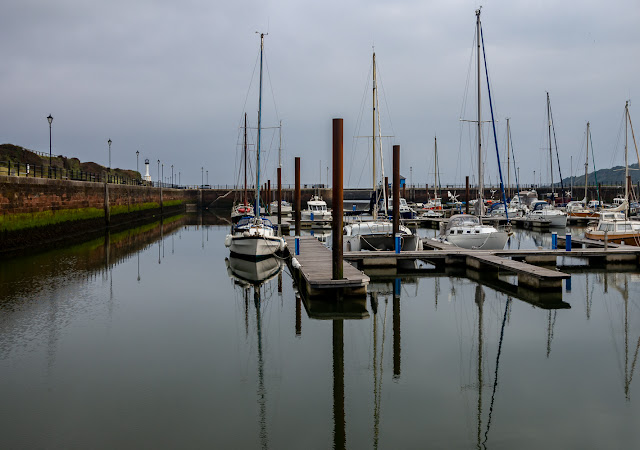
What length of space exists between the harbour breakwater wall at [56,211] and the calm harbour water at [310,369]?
1062cm

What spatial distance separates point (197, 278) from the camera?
24.6 meters

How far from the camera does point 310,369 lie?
11750 millimetres

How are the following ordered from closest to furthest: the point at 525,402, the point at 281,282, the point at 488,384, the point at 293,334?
the point at 525,402 < the point at 488,384 < the point at 293,334 < the point at 281,282

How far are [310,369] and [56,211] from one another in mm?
31372

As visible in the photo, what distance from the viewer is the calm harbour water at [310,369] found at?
857cm

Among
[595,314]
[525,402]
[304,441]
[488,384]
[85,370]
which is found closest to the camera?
[304,441]

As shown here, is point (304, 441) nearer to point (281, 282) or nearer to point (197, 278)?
point (281, 282)

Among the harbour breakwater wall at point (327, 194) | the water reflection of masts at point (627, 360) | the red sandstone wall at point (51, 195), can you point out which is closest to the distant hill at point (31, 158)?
the red sandstone wall at point (51, 195)

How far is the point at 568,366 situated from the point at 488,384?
2.33m

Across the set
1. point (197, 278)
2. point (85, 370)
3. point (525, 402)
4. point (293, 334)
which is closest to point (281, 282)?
point (197, 278)

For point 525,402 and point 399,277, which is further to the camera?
point 399,277

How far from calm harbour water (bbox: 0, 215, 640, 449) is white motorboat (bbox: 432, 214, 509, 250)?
696cm

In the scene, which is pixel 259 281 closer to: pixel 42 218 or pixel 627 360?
pixel 627 360

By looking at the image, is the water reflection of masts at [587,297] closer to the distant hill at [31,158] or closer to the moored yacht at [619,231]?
the moored yacht at [619,231]
